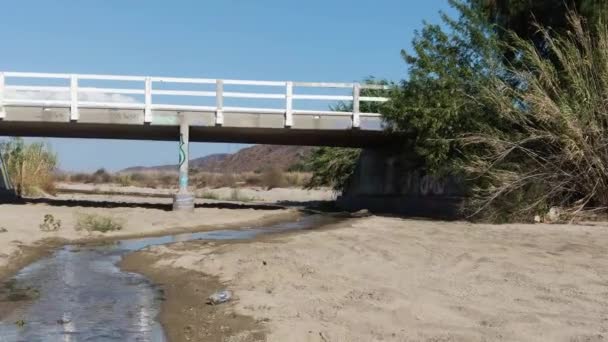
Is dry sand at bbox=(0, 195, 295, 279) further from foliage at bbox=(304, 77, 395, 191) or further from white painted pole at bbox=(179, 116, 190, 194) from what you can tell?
foliage at bbox=(304, 77, 395, 191)

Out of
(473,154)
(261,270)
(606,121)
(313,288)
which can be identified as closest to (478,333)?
(313,288)

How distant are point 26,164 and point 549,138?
2536 centimetres

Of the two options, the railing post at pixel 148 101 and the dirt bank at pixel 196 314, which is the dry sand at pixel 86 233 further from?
the railing post at pixel 148 101

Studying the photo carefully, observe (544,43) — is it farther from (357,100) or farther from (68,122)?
(68,122)

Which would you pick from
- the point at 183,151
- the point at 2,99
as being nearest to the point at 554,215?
the point at 183,151

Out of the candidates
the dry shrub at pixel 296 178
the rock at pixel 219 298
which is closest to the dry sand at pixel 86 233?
the rock at pixel 219 298

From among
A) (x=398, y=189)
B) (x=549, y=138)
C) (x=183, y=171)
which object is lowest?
(x=398, y=189)

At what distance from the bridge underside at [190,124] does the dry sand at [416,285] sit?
1160 cm

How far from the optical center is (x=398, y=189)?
28766 millimetres

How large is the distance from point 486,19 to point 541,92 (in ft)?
15.8

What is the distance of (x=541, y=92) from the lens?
17.0 meters

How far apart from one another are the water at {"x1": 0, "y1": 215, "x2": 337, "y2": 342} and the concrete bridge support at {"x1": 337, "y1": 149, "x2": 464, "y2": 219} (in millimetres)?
12513

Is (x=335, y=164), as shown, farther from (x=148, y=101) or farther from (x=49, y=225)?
(x=49, y=225)

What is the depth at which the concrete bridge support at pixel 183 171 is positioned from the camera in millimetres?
24422
